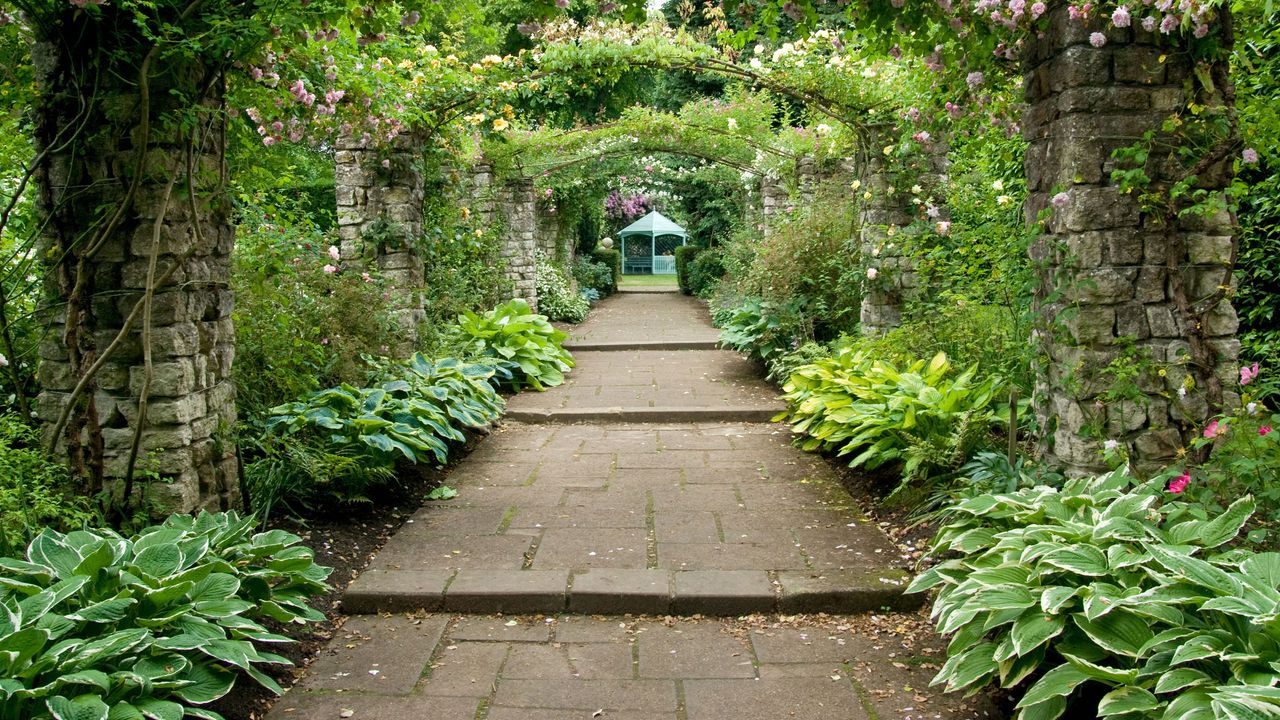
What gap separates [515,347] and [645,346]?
2.36 m

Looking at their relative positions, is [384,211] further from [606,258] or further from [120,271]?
[606,258]

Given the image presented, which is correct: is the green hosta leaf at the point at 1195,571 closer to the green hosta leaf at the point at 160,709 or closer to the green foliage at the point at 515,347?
the green hosta leaf at the point at 160,709

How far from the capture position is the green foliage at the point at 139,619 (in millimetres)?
2102

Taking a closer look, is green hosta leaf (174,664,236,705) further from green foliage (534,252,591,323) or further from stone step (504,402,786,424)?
green foliage (534,252,591,323)

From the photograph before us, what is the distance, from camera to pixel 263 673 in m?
2.69

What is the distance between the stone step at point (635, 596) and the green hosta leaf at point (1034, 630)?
2.95 feet

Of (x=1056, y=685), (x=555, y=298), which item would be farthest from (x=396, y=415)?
(x=555, y=298)

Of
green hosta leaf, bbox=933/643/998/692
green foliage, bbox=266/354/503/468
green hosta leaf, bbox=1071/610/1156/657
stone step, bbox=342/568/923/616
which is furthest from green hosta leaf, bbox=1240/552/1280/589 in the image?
green foliage, bbox=266/354/503/468

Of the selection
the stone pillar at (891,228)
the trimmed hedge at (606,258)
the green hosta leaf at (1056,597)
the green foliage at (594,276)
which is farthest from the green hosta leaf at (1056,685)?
the trimmed hedge at (606,258)

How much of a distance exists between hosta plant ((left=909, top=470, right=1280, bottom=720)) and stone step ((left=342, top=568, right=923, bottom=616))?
372mm

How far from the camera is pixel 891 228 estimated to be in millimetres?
6449

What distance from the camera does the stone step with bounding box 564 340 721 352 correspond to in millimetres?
9984

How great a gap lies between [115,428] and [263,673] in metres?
1.19

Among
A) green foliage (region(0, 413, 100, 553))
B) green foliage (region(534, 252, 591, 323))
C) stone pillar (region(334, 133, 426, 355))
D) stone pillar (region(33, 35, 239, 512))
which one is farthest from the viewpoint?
green foliage (region(534, 252, 591, 323))
